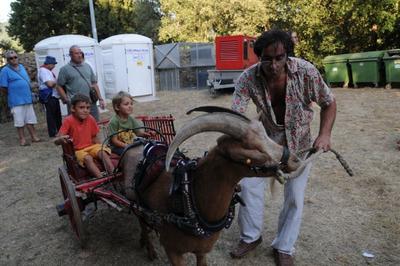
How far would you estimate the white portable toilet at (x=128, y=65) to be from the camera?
14852mm

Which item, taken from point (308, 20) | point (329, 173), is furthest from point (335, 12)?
point (329, 173)

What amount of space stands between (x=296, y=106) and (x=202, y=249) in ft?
4.60

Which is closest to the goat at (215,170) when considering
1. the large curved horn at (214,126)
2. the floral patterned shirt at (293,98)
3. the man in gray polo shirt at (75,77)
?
the large curved horn at (214,126)

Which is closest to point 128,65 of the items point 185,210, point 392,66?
point 392,66

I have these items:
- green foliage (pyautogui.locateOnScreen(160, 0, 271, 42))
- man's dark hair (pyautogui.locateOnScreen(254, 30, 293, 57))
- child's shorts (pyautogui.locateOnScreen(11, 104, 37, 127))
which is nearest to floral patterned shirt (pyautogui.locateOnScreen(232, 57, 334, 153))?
man's dark hair (pyautogui.locateOnScreen(254, 30, 293, 57))

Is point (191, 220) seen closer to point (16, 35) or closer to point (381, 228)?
point (381, 228)

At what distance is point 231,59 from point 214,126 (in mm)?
12989

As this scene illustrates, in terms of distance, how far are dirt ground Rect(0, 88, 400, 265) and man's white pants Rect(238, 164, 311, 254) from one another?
25 centimetres

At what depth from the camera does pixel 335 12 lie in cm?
1548

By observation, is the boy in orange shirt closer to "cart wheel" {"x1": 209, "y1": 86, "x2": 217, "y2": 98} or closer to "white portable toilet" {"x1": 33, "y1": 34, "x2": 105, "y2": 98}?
"white portable toilet" {"x1": 33, "y1": 34, "x2": 105, "y2": 98}

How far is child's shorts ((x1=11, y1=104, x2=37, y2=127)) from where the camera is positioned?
8969 millimetres

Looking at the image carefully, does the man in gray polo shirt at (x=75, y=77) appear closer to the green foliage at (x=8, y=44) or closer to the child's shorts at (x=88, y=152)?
the child's shorts at (x=88, y=152)

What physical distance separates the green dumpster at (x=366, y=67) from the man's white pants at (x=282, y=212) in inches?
464

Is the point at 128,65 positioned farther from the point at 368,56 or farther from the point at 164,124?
the point at 164,124
